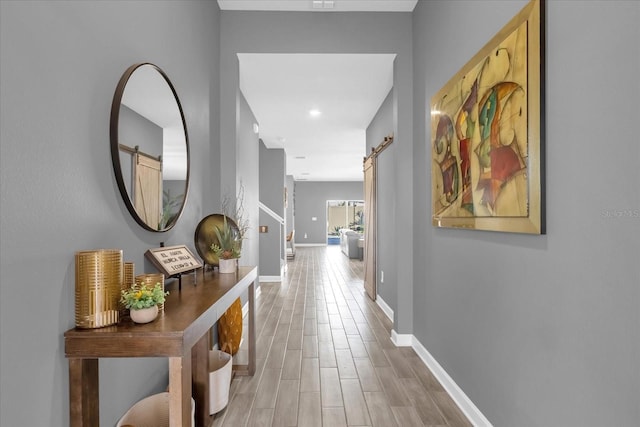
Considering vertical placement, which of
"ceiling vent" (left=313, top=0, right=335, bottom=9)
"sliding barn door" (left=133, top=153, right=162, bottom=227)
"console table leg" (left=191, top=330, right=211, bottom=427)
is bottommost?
"console table leg" (left=191, top=330, right=211, bottom=427)

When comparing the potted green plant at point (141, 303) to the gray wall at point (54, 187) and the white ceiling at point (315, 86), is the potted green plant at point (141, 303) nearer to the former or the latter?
the gray wall at point (54, 187)

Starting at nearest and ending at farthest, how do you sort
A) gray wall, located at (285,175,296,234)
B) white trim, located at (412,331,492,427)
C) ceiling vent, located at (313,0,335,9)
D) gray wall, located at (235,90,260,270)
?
Result: white trim, located at (412,331,492,427) → ceiling vent, located at (313,0,335,9) → gray wall, located at (235,90,260,270) → gray wall, located at (285,175,296,234)

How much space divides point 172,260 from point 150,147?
0.62m

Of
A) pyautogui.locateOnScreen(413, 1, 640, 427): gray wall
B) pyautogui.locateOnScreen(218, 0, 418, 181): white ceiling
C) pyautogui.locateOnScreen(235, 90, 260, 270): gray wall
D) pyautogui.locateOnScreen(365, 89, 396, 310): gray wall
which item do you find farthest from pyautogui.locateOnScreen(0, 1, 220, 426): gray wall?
pyautogui.locateOnScreen(365, 89, 396, 310): gray wall

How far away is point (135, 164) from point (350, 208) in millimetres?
13794

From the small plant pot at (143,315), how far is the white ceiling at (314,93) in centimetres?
259

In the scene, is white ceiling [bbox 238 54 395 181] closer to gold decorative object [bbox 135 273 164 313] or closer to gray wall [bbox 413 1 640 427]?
gray wall [bbox 413 1 640 427]

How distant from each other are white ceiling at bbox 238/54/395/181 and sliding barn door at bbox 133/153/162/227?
70.3 inches

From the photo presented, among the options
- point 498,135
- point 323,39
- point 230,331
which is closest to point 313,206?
point 323,39

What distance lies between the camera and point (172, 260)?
6.34 feet

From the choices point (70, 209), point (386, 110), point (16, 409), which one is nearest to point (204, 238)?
point (70, 209)

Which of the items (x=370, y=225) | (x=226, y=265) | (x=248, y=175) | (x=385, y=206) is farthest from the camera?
(x=370, y=225)

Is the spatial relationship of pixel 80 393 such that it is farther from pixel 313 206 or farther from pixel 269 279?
pixel 313 206

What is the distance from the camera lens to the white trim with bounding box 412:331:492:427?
74.8 inches
